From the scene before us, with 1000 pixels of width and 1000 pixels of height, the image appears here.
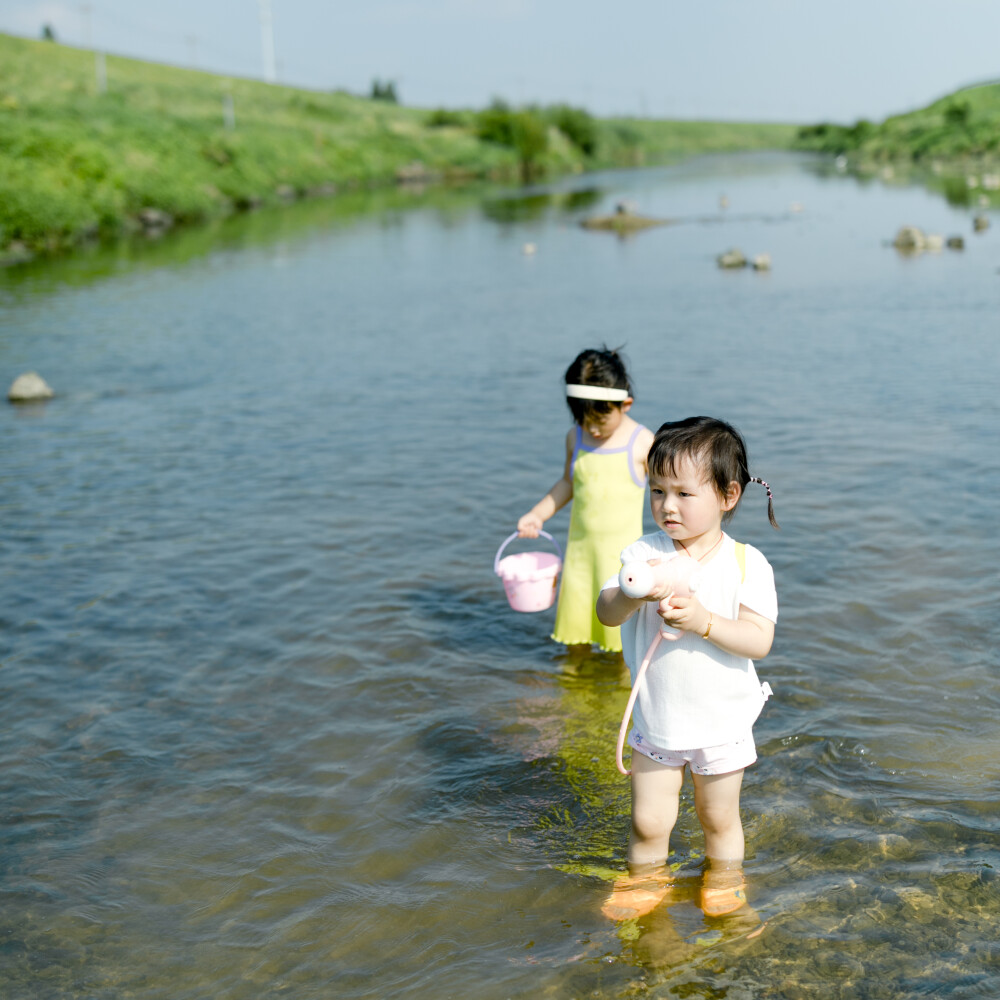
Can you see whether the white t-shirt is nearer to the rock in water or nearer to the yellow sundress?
the yellow sundress

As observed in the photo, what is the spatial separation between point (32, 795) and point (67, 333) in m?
14.7

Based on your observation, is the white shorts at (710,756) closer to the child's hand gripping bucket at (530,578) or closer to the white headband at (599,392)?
the white headband at (599,392)

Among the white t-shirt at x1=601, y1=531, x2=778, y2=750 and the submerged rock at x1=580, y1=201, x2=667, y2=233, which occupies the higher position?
the submerged rock at x1=580, y1=201, x2=667, y2=233

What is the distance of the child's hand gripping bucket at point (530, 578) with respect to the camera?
5.68 metres

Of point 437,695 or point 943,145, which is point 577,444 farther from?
point 943,145

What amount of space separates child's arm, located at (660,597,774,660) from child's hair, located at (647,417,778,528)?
0.39 metres

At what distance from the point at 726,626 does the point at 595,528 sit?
2.40m

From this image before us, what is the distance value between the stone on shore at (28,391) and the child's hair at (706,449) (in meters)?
12.2

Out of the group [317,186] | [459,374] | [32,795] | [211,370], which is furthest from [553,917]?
[317,186]

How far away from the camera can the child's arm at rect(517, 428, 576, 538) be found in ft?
17.8

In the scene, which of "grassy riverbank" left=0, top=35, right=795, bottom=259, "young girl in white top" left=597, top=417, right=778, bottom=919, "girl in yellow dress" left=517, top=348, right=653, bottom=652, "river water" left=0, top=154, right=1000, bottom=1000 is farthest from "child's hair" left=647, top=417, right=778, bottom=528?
"grassy riverbank" left=0, top=35, right=795, bottom=259

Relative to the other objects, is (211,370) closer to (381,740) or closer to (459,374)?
(459,374)

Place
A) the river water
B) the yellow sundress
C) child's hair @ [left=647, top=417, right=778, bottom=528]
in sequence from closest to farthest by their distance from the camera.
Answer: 1. child's hair @ [left=647, top=417, right=778, bottom=528]
2. the river water
3. the yellow sundress

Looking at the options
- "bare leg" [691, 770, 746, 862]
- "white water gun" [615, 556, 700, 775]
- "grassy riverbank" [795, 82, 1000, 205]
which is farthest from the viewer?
"grassy riverbank" [795, 82, 1000, 205]
